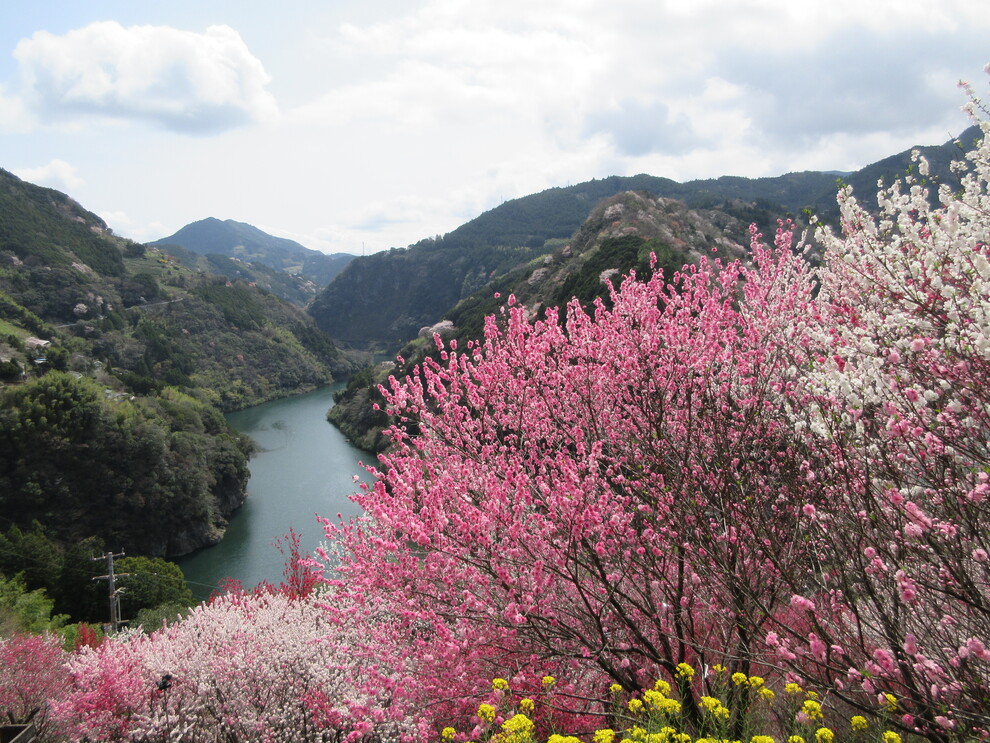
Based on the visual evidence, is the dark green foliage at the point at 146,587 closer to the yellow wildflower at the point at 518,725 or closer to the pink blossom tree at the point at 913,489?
the yellow wildflower at the point at 518,725

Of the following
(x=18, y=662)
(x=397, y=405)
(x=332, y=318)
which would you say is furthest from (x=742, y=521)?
(x=332, y=318)

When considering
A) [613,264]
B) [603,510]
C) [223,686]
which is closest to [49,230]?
[613,264]

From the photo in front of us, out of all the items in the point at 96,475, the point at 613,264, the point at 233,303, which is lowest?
the point at 96,475

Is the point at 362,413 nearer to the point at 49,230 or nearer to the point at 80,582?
the point at 80,582

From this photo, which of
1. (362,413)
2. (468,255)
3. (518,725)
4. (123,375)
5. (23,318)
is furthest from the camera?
(468,255)

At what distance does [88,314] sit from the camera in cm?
8000

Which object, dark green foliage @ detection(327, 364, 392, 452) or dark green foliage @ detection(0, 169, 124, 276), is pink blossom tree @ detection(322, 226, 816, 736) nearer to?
dark green foliage @ detection(327, 364, 392, 452)

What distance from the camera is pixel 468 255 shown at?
14800cm

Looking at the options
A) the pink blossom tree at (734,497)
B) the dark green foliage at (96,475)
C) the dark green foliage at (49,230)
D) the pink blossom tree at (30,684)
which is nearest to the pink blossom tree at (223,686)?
the pink blossom tree at (30,684)

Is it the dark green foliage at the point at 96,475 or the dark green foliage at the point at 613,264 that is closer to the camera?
the dark green foliage at the point at 613,264

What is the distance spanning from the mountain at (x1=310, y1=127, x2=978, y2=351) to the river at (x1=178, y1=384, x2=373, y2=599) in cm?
6751

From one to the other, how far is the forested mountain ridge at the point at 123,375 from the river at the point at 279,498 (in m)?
2.15

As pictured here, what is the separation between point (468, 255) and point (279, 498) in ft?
367

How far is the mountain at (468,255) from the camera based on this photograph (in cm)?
12900
